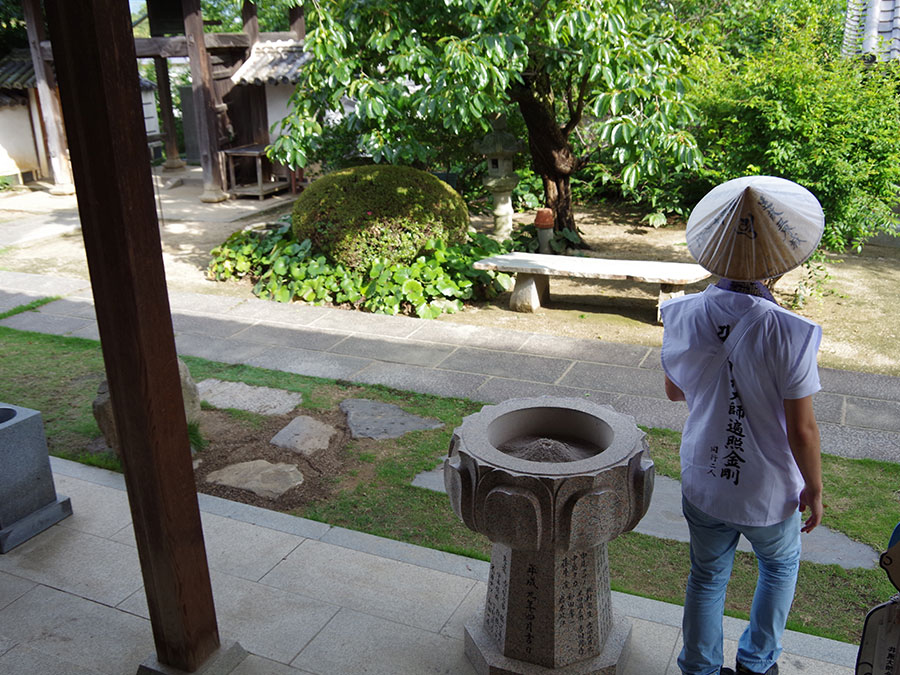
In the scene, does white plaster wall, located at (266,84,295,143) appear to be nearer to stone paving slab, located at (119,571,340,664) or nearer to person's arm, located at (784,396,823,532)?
stone paving slab, located at (119,571,340,664)

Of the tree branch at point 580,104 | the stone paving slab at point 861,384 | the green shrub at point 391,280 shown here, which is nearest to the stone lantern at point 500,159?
the tree branch at point 580,104

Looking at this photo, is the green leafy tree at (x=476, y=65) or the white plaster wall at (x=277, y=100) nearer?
the green leafy tree at (x=476, y=65)

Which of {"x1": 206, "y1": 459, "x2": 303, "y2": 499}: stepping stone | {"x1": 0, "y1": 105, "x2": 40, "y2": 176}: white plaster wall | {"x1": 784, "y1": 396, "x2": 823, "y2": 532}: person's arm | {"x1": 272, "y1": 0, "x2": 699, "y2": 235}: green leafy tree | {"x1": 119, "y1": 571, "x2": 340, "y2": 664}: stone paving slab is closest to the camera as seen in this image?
{"x1": 784, "y1": 396, "x2": 823, "y2": 532}: person's arm

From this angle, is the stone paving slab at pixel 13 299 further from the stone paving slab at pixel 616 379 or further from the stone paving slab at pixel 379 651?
the stone paving slab at pixel 379 651

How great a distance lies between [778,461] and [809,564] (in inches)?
65.0

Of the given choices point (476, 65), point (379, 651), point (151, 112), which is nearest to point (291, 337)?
point (476, 65)

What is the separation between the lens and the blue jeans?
8.52ft

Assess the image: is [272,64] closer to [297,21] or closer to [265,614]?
[297,21]

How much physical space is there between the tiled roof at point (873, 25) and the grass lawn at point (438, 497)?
8.38 metres

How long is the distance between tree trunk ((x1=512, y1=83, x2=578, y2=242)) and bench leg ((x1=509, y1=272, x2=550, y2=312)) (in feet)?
7.20

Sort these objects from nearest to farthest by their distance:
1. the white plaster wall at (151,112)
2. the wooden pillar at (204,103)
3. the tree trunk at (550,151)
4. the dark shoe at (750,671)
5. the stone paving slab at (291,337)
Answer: the dark shoe at (750,671)
the stone paving slab at (291,337)
the tree trunk at (550,151)
the wooden pillar at (204,103)
the white plaster wall at (151,112)

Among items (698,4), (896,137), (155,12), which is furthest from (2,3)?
(896,137)

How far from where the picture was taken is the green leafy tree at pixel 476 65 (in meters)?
6.66

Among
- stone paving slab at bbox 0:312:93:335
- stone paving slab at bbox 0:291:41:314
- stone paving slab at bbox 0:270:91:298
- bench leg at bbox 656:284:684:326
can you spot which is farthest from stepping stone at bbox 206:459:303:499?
stone paving slab at bbox 0:270:91:298
